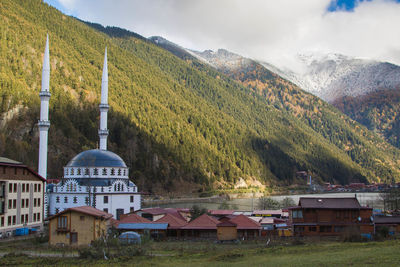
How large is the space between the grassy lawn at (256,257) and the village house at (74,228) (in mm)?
5626

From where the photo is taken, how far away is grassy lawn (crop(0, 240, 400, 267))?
3619cm

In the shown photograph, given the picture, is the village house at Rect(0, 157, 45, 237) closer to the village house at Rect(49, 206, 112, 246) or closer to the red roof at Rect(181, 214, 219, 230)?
the village house at Rect(49, 206, 112, 246)

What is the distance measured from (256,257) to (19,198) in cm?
3332

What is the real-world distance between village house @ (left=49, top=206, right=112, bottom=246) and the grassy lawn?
5626 millimetres

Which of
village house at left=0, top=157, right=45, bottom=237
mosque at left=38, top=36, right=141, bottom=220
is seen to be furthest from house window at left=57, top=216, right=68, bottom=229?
mosque at left=38, top=36, right=141, bottom=220

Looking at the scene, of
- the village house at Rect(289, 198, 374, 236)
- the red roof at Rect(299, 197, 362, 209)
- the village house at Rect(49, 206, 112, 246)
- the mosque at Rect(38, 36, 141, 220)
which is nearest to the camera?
the village house at Rect(49, 206, 112, 246)

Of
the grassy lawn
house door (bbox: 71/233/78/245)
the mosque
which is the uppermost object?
the mosque

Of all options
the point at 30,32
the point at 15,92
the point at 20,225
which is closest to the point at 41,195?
the point at 20,225

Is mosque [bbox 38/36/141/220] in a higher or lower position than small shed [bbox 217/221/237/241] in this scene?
higher

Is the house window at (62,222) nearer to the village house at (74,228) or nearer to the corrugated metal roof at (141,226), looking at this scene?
the village house at (74,228)

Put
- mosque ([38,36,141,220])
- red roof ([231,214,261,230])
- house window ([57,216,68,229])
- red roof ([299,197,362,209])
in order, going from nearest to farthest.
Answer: house window ([57,216,68,229]), red roof ([231,214,261,230]), red roof ([299,197,362,209]), mosque ([38,36,141,220])

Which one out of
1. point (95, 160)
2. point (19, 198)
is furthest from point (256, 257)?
point (95, 160)

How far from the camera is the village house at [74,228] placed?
51.9m

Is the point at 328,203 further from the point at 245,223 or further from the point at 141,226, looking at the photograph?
the point at 141,226
